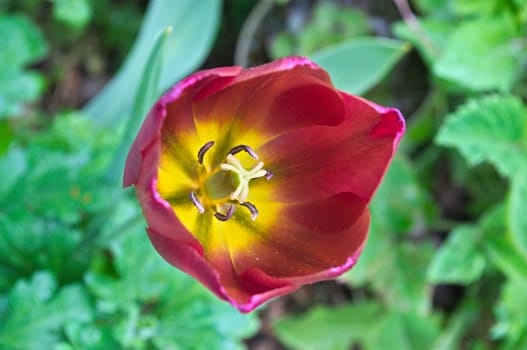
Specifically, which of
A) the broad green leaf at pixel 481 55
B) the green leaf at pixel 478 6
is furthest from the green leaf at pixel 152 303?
the green leaf at pixel 478 6

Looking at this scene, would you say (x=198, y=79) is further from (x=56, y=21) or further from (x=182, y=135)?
(x=56, y=21)

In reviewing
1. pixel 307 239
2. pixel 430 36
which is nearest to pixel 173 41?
pixel 430 36

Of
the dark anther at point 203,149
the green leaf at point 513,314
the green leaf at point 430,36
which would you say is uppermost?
the dark anther at point 203,149

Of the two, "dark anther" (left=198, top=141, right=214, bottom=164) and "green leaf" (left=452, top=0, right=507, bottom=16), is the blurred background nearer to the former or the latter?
"green leaf" (left=452, top=0, right=507, bottom=16)

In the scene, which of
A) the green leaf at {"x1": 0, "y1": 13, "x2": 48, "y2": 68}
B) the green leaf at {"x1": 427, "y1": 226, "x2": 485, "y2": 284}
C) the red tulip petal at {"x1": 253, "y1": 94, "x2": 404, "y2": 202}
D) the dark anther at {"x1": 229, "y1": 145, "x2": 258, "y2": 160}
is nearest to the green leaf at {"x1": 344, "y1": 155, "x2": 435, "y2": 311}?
the green leaf at {"x1": 427, "y1": 226, "x2": 485, "y2": 284}

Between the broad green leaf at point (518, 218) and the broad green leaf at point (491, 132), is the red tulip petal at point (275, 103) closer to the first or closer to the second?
the broad green leaf at point (491, 132)

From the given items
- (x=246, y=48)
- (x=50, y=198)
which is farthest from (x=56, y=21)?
Result: (x=50, y=198)

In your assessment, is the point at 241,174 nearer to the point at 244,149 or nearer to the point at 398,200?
the point at 244,149
